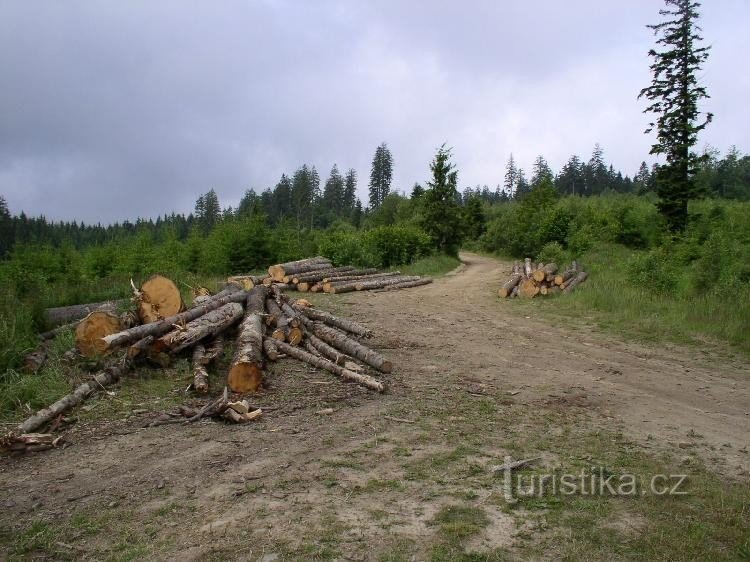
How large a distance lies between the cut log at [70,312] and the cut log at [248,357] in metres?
2.43

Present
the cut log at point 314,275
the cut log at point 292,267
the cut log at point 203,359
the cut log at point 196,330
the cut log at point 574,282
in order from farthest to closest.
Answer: the cut log at point 292,267, the cut log at point 314,275, the cut log at point 574,282, the cut log at point 196,330, the cut log at point 203,359

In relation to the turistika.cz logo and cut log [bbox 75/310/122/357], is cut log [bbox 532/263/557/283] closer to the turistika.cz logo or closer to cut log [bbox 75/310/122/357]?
the turistika.cz logo

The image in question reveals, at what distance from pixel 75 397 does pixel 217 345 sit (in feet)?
7.26

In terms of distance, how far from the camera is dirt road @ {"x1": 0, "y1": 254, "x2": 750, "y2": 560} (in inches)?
131

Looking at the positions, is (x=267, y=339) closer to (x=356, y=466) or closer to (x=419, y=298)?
(x=356, y=466)

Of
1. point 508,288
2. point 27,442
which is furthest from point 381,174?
point 27,442

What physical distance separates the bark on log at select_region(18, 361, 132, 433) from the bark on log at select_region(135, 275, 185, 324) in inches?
51.9

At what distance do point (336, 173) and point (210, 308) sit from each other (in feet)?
284

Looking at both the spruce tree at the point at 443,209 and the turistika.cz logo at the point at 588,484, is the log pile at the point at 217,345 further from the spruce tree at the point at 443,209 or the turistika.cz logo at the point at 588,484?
the spruce tree at the point at 443,209

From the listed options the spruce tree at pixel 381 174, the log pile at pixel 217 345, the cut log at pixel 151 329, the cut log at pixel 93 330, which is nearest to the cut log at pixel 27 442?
the log pile at pixel 217 345

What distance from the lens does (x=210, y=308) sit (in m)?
8.47

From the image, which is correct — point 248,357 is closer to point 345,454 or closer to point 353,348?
point 353,348

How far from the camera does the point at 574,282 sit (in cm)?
1475

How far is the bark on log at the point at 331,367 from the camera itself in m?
6.69
